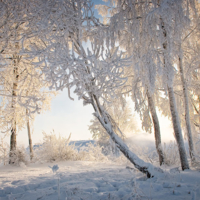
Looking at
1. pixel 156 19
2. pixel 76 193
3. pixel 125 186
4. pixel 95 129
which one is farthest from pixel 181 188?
pixel 95 129

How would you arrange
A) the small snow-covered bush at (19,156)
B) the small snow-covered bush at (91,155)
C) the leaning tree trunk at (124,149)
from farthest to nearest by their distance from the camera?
the small snow-covered bush at (91,155)
the small snow-covered bush at (19,156)
the leaning tree trunk at (124,149)

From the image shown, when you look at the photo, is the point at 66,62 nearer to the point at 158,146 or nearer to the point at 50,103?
the point at 158,146

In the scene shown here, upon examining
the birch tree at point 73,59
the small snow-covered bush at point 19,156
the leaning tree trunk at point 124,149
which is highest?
the birch tree at point 73,59

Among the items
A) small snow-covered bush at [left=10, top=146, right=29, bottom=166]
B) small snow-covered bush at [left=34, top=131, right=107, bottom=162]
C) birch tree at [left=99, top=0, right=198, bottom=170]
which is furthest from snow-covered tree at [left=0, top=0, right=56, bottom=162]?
birch tree at [left=99, top=0, right=198, bottom=170]

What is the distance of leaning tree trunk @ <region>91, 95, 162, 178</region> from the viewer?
292cm

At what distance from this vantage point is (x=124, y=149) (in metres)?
3.08

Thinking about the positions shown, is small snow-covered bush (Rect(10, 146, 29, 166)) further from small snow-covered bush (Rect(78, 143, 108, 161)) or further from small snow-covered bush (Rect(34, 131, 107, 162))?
small snow-covered bush (Rect(78, 143, 108, 161))

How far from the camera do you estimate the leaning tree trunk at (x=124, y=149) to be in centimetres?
292

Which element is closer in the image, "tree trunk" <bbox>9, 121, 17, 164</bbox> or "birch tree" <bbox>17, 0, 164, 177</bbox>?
"birch tree" <bbox>17, 0, 164, 177</bbox>

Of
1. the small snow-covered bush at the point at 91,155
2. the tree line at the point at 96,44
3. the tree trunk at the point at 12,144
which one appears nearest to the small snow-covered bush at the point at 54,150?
the small snow-covered bush at the point at 91,155

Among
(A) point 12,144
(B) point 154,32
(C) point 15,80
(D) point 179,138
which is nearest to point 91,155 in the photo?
(A) point 12,144

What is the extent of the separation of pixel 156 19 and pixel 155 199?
3795 mm

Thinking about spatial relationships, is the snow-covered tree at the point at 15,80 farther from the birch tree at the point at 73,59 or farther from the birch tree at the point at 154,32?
the birch tree at the point at 154,32

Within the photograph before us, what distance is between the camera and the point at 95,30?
3.41 m
